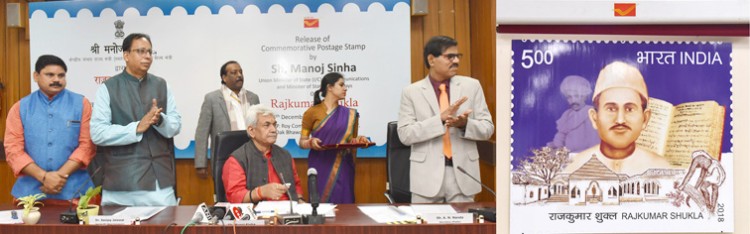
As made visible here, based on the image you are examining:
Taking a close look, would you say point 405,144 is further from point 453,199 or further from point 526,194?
point 526,194

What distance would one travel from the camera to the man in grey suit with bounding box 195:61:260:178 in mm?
4066

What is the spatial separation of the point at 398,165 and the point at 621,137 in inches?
105

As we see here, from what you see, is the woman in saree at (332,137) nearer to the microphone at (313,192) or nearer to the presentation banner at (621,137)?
the microphone at (313,192)

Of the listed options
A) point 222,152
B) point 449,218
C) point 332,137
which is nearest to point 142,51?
point 222,152

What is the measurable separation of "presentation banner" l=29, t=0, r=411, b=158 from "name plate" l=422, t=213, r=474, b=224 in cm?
170

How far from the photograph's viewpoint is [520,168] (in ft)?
3.62

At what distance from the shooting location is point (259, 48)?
4094 mm

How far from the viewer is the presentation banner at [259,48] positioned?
4.02 m

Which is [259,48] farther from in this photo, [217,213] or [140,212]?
[217,213]

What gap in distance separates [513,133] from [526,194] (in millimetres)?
105

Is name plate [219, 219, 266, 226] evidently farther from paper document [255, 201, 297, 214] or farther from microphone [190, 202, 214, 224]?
paper document [255, 201, 297, 214]

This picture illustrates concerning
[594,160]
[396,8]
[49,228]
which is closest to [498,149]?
[594,160]

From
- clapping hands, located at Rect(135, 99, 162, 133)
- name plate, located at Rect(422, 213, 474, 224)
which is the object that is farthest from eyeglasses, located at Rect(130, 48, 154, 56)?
name plate, located at Rect(422, 213, 474, 224)

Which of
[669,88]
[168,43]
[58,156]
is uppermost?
[168,43]
